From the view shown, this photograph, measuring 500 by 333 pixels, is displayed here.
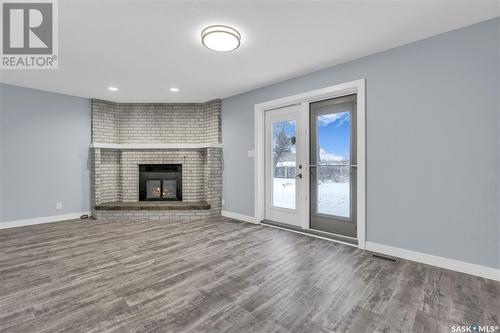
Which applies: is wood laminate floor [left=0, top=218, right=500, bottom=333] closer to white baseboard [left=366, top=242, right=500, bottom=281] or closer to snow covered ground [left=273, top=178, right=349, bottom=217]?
white baseboard [left=366, top=242, right=500, bottom=281]

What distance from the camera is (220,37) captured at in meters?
2.60

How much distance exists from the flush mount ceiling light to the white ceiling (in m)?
0.07

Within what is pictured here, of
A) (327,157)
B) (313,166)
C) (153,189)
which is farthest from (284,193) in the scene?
(153,189)

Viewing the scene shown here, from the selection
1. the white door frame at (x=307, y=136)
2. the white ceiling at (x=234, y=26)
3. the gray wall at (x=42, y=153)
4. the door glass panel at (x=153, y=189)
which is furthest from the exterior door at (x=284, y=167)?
the gray wall at (x=42, y=153)

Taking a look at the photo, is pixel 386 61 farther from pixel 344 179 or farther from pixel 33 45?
pixel 33 45

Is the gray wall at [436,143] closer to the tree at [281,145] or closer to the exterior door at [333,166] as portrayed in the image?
the exterior door at [333,166]

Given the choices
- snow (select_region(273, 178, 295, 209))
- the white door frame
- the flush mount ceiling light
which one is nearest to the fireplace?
the white door frame

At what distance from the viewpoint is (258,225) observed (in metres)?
4.57

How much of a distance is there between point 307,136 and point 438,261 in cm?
241

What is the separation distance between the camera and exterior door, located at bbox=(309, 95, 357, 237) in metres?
3.59

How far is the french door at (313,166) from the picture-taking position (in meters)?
3.63

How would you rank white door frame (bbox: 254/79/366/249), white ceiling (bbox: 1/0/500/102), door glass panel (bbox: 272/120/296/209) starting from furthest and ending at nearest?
door glass panel (bbox: 272/120/296/209)
white door frame (bbox: 254/79/366/249)
white ceiling (bbox: 1/0/500/102)

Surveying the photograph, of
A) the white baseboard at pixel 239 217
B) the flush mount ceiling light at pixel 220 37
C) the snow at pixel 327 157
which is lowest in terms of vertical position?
the white baseboard at pixel 239 217

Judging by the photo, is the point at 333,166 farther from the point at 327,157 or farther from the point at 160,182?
the point at 160,182
